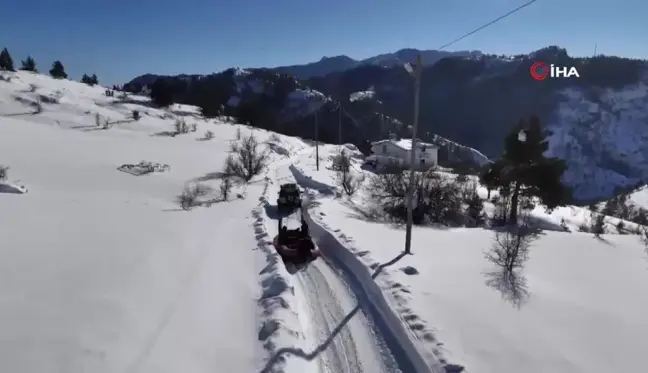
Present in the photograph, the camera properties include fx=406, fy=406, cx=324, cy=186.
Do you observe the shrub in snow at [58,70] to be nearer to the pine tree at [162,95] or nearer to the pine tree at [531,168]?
the pine tree at [162,95]

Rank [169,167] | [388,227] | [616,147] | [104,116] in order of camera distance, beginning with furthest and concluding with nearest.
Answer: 1. [616,147]
2. [104,116]
3. [169,167]
4. [388,227]

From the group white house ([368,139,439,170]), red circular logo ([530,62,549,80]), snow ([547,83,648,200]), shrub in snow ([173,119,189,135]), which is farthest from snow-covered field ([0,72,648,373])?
snow ([547,83,648,200])

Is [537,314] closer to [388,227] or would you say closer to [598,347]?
[598,347]

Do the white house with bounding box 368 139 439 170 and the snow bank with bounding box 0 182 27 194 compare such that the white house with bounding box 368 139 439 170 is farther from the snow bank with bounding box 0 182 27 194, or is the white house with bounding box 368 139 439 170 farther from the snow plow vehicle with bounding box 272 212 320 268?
the snow plow vehicle with bounding box 272 212 320 268

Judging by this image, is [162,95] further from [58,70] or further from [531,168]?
[531,168]

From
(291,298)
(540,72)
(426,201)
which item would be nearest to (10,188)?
(291,298)

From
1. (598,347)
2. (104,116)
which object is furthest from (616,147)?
(598,347)
